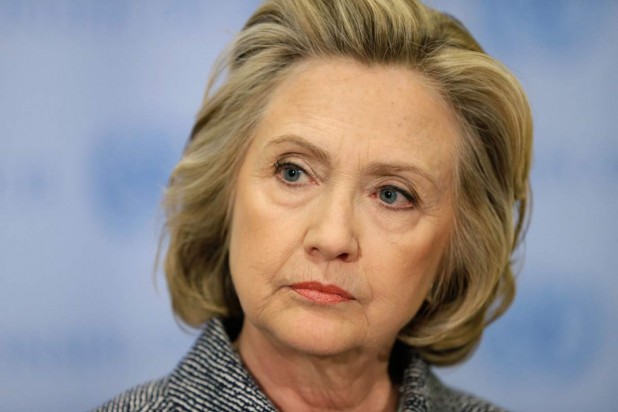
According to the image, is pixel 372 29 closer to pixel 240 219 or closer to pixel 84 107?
pixel 240 219

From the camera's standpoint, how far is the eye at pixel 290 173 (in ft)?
7.94

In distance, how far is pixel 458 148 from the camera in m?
2.57

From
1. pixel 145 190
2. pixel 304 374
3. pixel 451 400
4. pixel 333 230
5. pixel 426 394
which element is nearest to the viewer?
pixel 333 230

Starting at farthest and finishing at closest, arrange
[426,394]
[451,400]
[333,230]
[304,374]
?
[451,400] → [426,394] → [304,374] → [333,230]

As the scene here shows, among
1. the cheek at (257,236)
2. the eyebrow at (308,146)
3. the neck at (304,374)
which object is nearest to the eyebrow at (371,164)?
the eyebrow at (308,146)

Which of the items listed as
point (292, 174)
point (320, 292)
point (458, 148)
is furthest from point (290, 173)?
point (458, 148)

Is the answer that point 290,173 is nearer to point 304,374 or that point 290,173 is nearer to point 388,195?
point 388,195

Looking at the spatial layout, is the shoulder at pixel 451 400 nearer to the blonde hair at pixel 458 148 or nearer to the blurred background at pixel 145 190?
the blonde hair at pixel 458 148

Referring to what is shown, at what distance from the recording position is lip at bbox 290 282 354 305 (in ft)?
7.63

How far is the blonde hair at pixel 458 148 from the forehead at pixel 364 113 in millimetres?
37

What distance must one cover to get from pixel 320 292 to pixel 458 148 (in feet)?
1.75

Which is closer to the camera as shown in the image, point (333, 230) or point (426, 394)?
point (333, 230)

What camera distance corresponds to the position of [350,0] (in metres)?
2.49

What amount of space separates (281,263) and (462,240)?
1.86ft
